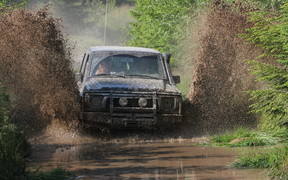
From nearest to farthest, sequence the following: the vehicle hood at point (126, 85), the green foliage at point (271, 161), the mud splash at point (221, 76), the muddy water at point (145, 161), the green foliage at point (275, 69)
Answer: the green foliage at point (271, 161) → the muddy water at point (145, 161) → the green foliage at point (275, 69) → the vehicle hood at point (126, 85) → the mud splash at point (221, 76)

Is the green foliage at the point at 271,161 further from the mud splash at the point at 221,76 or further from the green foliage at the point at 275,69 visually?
the mud splash at the point at 221,76

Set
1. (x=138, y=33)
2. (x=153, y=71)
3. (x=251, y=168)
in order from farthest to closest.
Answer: (x=138, y=33) < (x=153, y=71) < (x=251, y=168)

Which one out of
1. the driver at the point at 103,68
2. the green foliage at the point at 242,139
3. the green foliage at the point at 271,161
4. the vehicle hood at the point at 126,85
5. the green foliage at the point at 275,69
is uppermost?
the green foliage at the point at 275,69

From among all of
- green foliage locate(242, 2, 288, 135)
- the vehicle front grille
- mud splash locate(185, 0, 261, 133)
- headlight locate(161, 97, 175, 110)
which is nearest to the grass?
green foliage locate(242, 2, 288, 135)

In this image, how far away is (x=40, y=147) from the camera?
1226cm

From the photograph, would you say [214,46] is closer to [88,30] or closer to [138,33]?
[138,33]

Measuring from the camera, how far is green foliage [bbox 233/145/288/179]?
8.16 meters

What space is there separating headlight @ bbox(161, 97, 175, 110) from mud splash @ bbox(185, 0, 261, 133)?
2.78ft

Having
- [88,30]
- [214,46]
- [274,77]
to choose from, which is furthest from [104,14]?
[274,77]

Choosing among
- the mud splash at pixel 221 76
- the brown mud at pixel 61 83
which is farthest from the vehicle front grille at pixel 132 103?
the mud splash at pixel 221 76

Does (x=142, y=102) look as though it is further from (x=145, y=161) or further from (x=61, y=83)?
(x=145, y=161)

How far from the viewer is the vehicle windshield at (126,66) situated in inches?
580

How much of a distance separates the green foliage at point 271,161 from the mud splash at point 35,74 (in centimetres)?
482

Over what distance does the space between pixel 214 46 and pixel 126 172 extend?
23.2ft
